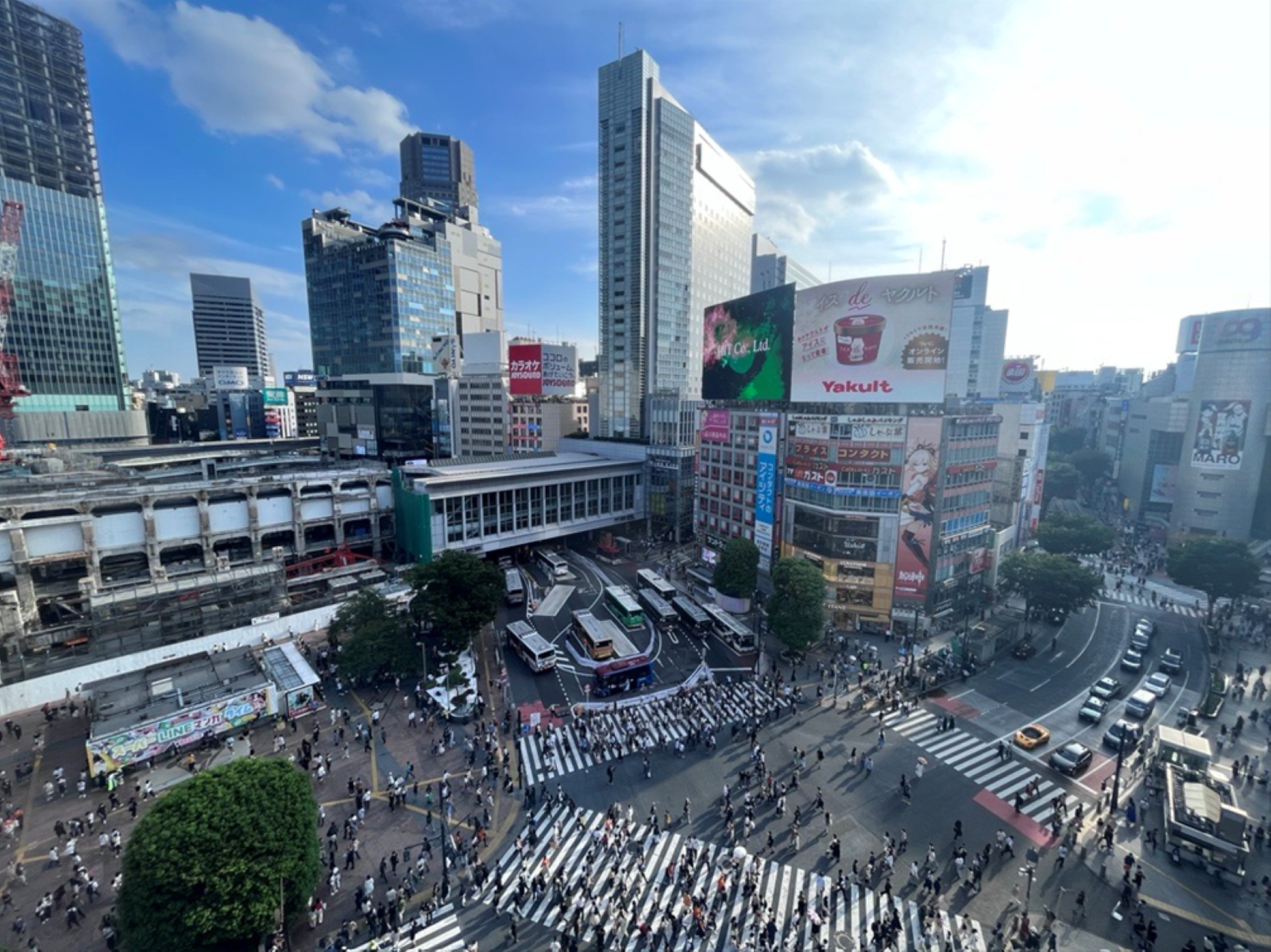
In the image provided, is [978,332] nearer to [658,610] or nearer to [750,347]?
[750,347]

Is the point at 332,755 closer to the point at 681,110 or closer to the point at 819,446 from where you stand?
the point at 819,446

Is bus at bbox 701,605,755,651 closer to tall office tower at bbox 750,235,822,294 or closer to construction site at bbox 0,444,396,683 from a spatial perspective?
construction site at bbox 0,444,396,683

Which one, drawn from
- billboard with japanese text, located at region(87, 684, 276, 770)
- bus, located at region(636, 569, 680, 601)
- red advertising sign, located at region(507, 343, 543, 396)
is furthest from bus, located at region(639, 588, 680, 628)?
red advertising sign, located at region(507, 343, 543, 396)

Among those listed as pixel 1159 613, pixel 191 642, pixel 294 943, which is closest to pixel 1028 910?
pixel 294 943

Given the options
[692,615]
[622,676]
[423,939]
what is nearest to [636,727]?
[622,676]

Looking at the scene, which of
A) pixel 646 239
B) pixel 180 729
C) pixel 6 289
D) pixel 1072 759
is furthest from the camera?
pixel 646 239
